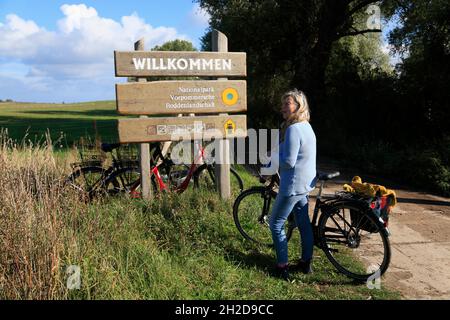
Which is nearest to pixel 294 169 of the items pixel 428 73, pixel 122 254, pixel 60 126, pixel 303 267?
pixel 303 267

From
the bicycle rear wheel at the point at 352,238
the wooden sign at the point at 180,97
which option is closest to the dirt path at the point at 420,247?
the bicycle rear wheel at the point at 352,238

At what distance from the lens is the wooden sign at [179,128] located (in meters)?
6.40

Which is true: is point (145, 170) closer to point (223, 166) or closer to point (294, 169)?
point (223, 166)

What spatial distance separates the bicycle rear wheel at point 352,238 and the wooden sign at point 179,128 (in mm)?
2519

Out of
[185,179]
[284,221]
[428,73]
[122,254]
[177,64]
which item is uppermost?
[428,73]

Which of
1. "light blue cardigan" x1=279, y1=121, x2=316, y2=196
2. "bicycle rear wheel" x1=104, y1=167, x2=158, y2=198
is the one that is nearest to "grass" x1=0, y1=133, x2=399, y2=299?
"bicycle rear wheel" x1=104, y1=167, x2=158, y2=198

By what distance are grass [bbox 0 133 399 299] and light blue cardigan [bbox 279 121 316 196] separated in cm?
109

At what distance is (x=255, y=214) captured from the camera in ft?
19.7

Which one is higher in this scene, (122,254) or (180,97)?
(180,97)

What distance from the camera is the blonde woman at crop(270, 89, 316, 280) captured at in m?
4.34

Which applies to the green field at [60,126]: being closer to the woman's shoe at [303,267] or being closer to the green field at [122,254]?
the green field at [122,254]

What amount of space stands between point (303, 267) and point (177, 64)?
354 centimetres

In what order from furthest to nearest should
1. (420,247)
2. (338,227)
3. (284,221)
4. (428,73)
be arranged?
(428,73) → (420,247) → (338,227) → (284,221)

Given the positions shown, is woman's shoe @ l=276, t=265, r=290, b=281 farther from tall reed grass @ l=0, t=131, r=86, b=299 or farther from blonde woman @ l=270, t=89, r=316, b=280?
tall reed grass @ l=0, t=131, r=86, b=299
